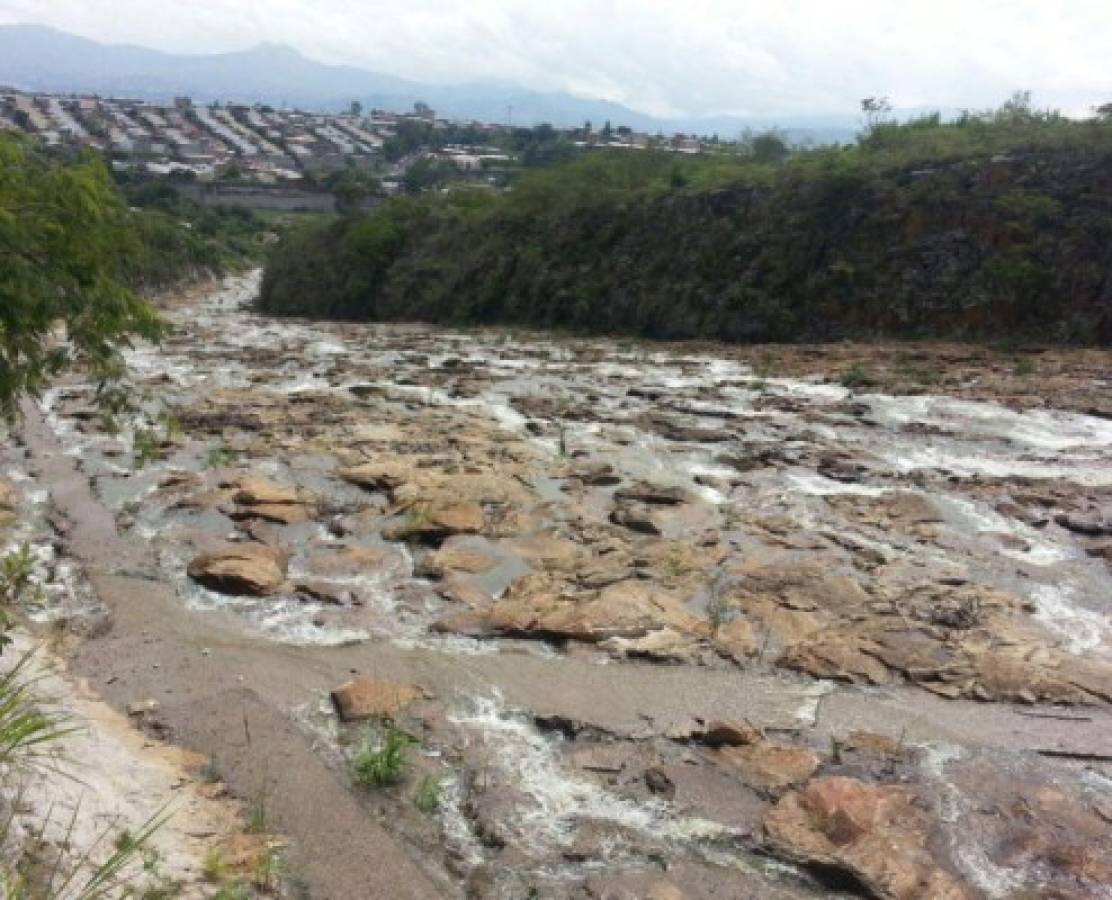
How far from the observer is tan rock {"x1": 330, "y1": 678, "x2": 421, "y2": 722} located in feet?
22.0

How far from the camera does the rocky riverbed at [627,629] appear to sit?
17.8 feet

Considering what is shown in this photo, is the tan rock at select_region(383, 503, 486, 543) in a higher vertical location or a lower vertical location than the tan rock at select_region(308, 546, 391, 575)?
higher

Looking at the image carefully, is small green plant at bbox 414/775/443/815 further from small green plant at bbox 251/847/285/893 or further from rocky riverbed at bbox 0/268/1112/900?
small green plant at bbox 251/847/285/893

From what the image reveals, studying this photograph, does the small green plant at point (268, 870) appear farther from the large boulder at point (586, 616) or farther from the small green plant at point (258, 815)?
the large boulder at point (586, 616)

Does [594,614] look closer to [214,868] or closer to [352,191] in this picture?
[214,868]

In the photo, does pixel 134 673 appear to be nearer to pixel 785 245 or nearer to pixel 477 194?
pixel 785 245

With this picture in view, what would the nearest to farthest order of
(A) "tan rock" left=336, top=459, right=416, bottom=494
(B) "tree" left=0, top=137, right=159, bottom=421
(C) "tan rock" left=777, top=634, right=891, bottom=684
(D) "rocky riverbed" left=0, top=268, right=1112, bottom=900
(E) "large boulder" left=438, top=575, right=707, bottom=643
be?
(B) "tree" left=0, top=137, right=159, bottom=421
(D) "rocky riverbed" left=0, top=268, right=1112, bottom=900
(C) "tan rock" left=777, top=634, right=891, bottom=684
(E) "large boulder" left=438, top=575, right=707, bottom=643
(A) "tan rock" left=336, top=459, right=416, bottom=494

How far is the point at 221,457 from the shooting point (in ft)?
42.1

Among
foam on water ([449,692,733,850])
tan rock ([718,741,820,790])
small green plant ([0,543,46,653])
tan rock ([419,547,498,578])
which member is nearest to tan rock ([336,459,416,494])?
tan rock ([419,547,498,578])

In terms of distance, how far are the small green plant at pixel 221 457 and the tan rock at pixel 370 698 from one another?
21.6 feet

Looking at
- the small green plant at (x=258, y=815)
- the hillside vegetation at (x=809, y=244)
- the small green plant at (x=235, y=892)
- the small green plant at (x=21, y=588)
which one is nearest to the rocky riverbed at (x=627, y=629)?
the small green plant at (x=258, y=815)

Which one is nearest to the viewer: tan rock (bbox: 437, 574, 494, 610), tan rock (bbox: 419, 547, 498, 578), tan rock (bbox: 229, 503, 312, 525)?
tan rock (bbox: 437, 574, 494, 610)

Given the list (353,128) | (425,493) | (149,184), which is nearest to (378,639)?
(425,493)

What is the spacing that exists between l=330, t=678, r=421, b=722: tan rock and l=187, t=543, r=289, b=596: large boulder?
218 centimetres
